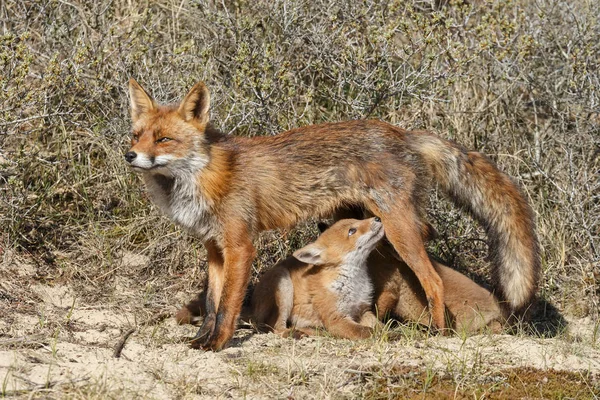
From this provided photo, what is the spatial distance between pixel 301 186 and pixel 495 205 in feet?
4.99

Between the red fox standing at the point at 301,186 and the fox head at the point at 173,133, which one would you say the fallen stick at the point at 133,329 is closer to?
the red fox standing at the point at 301,186

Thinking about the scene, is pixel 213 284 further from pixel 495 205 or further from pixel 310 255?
pixel 495 205

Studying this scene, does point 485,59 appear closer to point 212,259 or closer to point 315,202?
point 315,202

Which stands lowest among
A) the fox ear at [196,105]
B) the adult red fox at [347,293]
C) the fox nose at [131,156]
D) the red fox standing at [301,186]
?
the adult red fox at [347,293]

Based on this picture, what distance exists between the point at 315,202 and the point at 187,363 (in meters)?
1.64

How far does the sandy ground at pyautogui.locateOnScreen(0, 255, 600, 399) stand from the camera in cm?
452

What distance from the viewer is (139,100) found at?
18.7ft

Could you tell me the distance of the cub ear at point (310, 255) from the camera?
240 inches

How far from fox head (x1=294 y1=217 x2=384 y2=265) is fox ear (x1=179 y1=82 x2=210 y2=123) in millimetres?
1307

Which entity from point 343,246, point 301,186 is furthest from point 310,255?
point 301,186

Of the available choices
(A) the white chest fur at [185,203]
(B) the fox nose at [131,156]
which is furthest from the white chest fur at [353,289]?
(B) the fox nose at [131,156]

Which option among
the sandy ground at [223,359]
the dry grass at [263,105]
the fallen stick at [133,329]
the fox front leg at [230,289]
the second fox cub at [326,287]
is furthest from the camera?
the dry grass at [263,105]

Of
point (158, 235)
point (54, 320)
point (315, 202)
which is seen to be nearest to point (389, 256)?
point (315, 202)

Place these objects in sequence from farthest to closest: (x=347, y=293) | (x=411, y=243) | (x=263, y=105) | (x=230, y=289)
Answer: (x=263, y=105)
(x=347, y=293)
(x=411, y=243)
(x=230, y=289)
